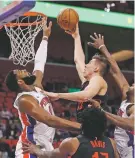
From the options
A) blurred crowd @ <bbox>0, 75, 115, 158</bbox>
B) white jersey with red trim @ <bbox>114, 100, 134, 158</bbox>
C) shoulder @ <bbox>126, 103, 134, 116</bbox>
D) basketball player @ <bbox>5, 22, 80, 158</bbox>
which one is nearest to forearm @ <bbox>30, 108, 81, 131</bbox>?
basketball player @ <bbox>5, 22, 80, 158</bbox>

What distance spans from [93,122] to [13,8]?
47.2 inches

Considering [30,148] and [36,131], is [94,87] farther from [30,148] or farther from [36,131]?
[30,148]

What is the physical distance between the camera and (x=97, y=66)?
14.9 ft

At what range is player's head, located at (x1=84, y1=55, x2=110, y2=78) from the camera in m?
4.52

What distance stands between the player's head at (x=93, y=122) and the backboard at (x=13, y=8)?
Answer: 0.96 m

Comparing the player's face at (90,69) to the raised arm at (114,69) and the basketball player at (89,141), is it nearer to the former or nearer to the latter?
the raised arm at (114,69)

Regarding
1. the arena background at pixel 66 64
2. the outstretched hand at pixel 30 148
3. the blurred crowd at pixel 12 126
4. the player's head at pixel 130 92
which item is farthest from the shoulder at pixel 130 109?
the arena background at pixel 66 64

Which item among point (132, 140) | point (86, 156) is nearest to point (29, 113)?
point (86, 156)

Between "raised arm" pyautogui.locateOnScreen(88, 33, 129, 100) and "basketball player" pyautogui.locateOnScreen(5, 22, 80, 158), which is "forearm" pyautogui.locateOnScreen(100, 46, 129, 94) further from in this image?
"basketball player" pyautogui.locateOnScreen(5, 22, 80, 158)

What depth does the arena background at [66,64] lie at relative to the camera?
11016 millimetres

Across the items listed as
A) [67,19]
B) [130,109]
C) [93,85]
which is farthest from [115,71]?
[67,19]

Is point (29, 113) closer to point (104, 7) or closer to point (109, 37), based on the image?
point (104, 7)

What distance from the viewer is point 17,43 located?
205 inches

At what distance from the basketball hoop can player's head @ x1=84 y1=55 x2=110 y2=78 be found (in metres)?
0.83
